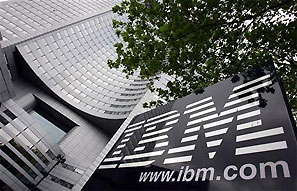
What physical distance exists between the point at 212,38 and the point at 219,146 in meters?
6.36

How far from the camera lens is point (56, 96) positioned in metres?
43.7

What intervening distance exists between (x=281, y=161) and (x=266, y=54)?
24.6ft

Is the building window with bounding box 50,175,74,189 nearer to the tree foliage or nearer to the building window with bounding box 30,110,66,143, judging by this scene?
the building window with bounding box 30,110,66,143

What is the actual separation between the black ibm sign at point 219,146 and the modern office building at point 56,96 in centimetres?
2417

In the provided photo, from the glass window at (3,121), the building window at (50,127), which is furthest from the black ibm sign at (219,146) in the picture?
the building window at (50,127)

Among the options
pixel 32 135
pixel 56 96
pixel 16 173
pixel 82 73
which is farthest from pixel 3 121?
pixel 82 73

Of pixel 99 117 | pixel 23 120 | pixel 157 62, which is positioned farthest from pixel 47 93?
pixel 157 62

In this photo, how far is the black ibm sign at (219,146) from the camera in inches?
143

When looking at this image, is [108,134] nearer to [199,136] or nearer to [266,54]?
[266,54]

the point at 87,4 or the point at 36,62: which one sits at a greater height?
the point at 87,4

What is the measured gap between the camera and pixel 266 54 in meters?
10.0

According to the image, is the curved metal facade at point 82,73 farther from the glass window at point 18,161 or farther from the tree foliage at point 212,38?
the tree foliage at point 212,38

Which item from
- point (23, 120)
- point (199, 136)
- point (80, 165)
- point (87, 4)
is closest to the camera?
point (199, 136)

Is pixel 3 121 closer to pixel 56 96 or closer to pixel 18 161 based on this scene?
pixel 18 161
